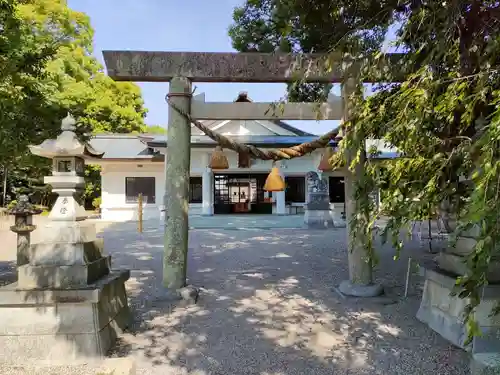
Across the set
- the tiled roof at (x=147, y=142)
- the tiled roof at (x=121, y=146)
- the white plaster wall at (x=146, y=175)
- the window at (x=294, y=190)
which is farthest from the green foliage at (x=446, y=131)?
the window at (x=294, y=190)

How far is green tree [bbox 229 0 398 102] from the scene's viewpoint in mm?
3980

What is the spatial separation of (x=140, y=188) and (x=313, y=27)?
14573 mm

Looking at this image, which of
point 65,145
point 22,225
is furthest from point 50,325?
point 22,225

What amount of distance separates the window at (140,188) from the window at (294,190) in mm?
7196

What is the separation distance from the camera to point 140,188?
18766mm

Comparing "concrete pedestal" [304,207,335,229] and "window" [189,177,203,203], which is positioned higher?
"window" [189,177,203,203]

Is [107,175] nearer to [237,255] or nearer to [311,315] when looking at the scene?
[237,255]

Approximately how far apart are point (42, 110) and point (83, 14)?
8333 millimetres

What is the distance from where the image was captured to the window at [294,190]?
795 inches

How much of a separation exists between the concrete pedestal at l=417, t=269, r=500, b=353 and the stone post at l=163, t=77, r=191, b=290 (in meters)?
2.98

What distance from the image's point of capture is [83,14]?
13.6m

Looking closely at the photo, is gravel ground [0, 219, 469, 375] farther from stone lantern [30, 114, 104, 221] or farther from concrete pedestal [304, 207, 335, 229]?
concrete pedestal [304, 207, 335, 229]

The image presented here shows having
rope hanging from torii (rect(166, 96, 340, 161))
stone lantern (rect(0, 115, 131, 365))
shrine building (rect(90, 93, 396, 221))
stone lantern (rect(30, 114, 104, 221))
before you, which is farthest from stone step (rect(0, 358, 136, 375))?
shrine building (rect(90, 93, 396, 221))

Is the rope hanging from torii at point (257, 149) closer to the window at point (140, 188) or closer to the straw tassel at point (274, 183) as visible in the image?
the straw tassel at point (274, 183)
